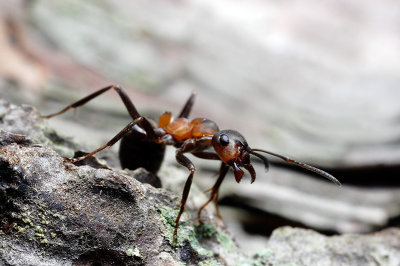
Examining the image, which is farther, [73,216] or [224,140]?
[224,140]

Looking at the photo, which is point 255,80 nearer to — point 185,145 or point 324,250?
point 185,145

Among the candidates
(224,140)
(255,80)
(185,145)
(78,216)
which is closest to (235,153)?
(224,140)

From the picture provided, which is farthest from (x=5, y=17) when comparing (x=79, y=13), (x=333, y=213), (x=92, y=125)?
(x=333, y=213)

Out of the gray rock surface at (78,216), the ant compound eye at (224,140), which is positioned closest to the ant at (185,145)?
the ant compound eye at (224,140)

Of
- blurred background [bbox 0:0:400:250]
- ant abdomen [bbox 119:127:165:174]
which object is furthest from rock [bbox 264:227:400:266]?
blurred background [bbox 0:0:400:250]

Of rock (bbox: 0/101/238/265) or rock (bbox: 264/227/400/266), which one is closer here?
rock (bbox: 0/101/238/265)

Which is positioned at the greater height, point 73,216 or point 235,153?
point 235,153

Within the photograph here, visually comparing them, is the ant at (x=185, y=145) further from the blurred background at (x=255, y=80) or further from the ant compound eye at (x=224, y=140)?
the blurred background at (x=255, y=80)

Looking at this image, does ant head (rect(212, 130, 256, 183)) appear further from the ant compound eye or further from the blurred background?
the blurred background
